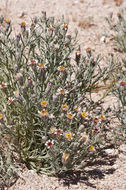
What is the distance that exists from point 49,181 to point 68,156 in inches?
20.1

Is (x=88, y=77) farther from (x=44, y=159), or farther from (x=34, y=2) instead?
(x=34, y=2)

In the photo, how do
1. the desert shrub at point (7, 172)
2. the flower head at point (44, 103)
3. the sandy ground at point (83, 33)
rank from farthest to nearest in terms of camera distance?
the sandy ground at point (83, 33) < the desert shrub at point (7, 172) < the flower head at point (44, 103)

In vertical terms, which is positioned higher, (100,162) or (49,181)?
(100,162)

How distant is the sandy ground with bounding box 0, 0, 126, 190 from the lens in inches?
108

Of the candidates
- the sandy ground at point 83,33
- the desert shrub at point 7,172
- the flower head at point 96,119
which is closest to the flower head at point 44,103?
the flower head at point 96,119

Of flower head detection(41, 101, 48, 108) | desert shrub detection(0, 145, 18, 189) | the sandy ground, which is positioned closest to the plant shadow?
the sandy ground

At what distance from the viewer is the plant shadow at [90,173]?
2.78m

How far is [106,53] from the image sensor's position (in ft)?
16.3

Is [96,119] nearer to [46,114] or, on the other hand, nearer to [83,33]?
[46,114]

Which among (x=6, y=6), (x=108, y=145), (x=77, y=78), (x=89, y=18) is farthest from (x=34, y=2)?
(x=108, y=145)

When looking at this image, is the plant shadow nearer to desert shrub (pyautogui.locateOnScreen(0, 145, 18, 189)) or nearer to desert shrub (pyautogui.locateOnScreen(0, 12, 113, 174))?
desert shrub (pyautogui.locateOnScreen(0, 12, 113, 174))

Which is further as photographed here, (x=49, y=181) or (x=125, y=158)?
(x=125, y=158)

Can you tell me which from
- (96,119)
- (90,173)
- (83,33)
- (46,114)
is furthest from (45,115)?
(83,33)

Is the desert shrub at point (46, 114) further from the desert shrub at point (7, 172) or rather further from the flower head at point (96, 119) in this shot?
the desert shrub at point (7, 172)
